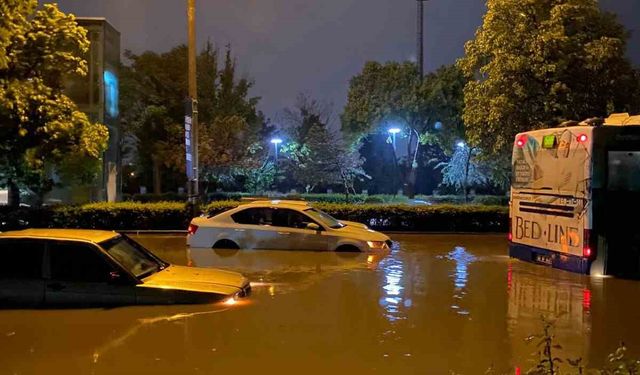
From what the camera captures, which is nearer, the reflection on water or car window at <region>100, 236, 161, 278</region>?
car window at <region>100, 236, 161, 278</region>

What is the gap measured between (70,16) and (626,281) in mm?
15212

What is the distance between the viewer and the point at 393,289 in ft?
34.4

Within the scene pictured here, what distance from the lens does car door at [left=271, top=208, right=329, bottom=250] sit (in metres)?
14.5

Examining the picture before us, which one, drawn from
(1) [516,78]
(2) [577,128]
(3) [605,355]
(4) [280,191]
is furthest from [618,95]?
(4) [280,191]

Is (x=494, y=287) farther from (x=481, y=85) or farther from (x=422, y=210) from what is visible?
(x=481, y=85)

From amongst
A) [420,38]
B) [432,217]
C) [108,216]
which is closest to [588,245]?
[432,217]

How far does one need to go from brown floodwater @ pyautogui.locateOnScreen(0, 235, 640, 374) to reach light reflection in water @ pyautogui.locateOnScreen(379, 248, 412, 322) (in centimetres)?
2

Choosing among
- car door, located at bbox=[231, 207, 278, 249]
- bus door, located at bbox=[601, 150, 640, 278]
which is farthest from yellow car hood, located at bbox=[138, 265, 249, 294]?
bus door, located at bbox=[601, 150, 640, 278]

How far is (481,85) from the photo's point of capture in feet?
65.9

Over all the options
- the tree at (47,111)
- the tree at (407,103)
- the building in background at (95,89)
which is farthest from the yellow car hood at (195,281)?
the tree at (407,103)

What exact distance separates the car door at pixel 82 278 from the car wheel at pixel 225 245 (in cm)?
686

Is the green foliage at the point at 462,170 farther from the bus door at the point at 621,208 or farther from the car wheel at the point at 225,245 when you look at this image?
the bus door at the point at 621,208

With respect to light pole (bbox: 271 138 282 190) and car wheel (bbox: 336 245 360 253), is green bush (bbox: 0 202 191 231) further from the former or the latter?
light pole (bbox: 271 138 282 190)

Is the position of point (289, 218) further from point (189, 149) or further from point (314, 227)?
point (189, 149)
